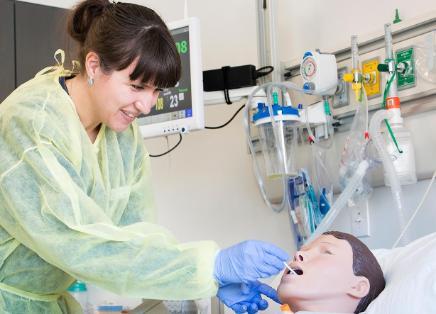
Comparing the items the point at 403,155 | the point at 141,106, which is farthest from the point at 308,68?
the point at 141,106

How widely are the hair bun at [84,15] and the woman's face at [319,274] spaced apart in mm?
799

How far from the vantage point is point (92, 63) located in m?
1.63

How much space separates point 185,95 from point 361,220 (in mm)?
769

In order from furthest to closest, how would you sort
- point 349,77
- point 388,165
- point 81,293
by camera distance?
point 81,293
point 349,77
point 388,165

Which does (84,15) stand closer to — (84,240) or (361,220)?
(84,240)

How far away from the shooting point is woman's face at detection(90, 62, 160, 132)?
1590mm

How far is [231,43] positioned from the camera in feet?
9.40

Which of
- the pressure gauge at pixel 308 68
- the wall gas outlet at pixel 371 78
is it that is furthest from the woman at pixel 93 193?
the wall gas outlet at pixel 371 78

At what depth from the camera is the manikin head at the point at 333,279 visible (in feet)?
5.10

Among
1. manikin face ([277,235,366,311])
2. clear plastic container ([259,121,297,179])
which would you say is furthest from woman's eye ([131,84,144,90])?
clear plastic container ([259,121,297,179])

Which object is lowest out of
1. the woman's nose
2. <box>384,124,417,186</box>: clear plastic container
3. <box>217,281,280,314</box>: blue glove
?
<box>217,281,280,314</box>: blue glove

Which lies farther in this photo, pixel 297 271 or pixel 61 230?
pixel 297 271

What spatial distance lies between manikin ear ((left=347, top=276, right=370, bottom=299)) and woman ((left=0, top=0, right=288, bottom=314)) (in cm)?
21

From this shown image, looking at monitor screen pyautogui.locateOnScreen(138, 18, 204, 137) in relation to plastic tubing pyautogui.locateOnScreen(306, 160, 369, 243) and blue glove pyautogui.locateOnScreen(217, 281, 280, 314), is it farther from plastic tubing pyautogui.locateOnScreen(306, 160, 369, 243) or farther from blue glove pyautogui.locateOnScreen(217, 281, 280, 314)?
blue glove pyautogui.locateOnScreen(217, 281, 280, 314)
